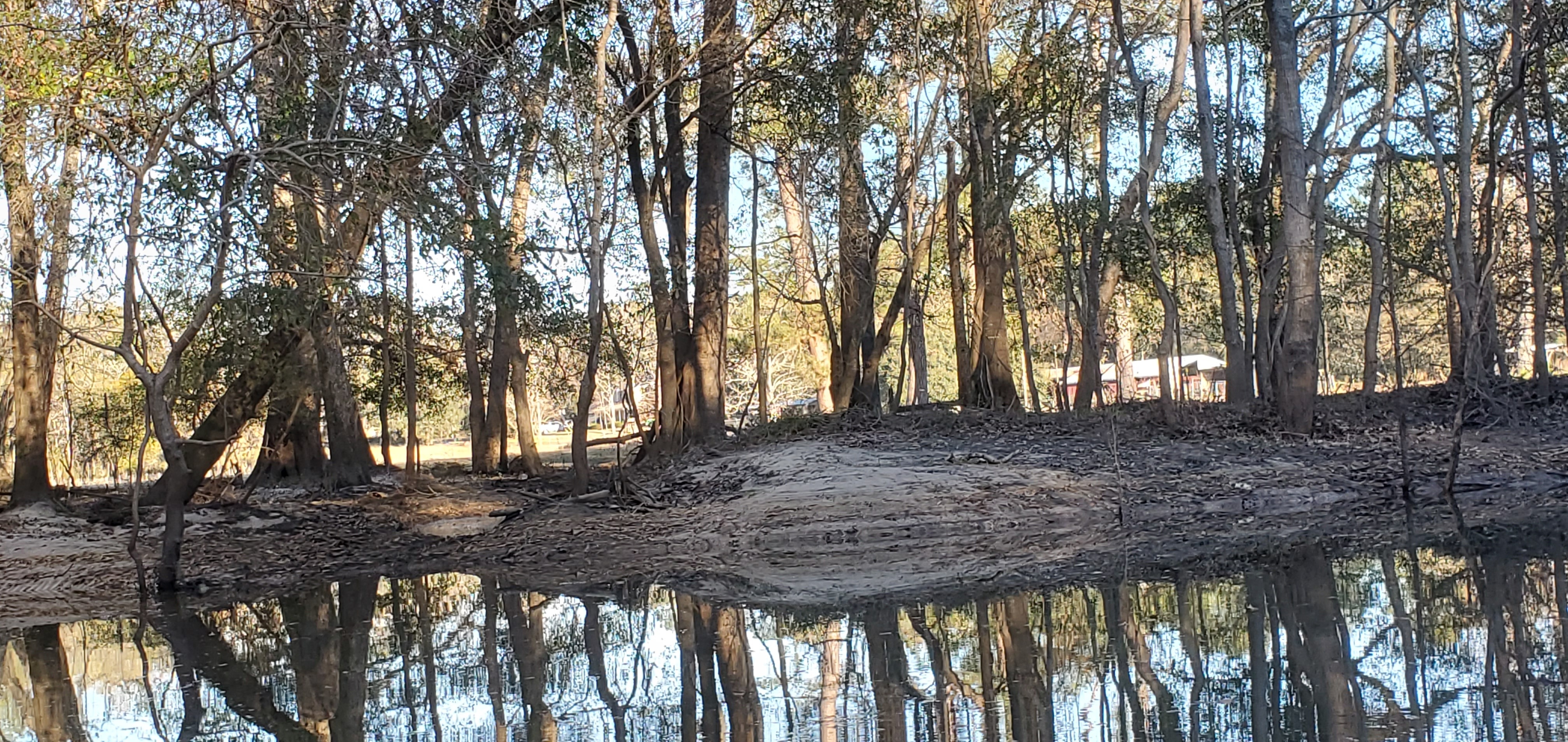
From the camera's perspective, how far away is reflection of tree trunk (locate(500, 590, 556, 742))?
608 centimetres

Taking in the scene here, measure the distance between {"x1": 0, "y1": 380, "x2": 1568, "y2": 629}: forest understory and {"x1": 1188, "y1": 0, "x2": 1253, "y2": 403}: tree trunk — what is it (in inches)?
44.6

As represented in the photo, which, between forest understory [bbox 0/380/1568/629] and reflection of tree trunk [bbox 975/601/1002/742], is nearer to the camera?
reflection of tree trunk [bbox 975/601/1002/742]

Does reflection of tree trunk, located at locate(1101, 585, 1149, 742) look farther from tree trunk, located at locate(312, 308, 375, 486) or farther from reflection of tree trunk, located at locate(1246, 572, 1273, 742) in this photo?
tree trunk, located at locate(312, 308, 375, 486)

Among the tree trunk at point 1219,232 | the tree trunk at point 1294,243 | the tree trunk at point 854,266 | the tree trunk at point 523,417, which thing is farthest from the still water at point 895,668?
the tree trunk at point 523,417

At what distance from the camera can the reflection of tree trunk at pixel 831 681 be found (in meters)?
5.56

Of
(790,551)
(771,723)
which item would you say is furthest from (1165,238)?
(771,723)

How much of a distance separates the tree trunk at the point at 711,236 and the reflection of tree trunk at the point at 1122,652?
1139cm

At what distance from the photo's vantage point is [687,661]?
745cm

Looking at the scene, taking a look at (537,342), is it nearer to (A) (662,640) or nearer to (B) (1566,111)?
(A) (662,640)

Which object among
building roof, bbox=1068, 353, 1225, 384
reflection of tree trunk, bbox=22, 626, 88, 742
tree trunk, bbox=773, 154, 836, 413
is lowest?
reflection of tree trunk, bbox=22, 626, 88, 742

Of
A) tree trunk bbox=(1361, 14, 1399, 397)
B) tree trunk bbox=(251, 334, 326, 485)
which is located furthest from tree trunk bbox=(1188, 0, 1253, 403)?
tree trunk bbox=(251, 334, 326, 485)

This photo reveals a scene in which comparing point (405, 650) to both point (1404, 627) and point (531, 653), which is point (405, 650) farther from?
point (1404, 627)

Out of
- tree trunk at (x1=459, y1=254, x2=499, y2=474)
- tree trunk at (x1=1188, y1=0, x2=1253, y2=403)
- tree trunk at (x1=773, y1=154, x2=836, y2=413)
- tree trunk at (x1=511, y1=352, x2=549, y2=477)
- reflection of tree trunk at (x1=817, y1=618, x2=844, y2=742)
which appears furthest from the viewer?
tree trunk at (x1=511, y1=352, x2=549, y2=477)

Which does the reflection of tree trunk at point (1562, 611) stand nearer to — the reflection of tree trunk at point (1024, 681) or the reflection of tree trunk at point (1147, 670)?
the reflection of tree trunk at point (1147, 670)
